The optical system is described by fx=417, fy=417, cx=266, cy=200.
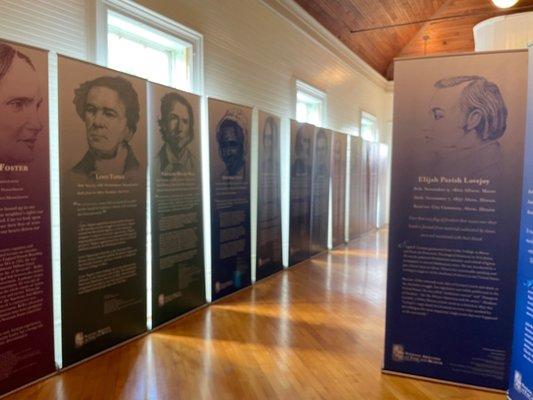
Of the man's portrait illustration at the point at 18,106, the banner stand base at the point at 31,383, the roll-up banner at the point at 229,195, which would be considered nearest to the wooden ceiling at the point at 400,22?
the roll-up banner at the point at 229,195

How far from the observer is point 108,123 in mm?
3342

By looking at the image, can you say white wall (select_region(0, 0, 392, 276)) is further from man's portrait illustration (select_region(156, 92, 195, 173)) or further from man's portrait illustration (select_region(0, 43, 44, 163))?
man's portrait illustration (select_region(156, 92, 195, 173))

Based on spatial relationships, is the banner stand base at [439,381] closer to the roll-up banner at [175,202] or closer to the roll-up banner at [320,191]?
the roll-up banner at [175,202]

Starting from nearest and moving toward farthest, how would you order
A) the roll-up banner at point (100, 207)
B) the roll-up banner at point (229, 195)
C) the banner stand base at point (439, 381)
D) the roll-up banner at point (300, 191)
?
the banner stand base at point (439, 381)
the roll-up banner at point (100, 207)
the roll-up banner at point (229, 195)
the roll-up banner at point (300, 191)

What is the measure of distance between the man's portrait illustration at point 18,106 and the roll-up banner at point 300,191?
3.99m

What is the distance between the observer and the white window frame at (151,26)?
357cm

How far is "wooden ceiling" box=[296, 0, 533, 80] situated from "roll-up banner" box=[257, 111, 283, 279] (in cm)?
246

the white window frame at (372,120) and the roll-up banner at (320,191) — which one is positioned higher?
the white window frame at (372,120)

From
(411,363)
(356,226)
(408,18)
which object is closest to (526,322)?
(411,363)

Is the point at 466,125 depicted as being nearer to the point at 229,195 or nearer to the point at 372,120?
the point at 229,195

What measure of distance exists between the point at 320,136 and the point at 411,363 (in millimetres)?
4717

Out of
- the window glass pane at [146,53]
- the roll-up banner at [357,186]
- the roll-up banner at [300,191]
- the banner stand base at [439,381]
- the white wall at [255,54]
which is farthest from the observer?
the roll-up banner at [357,186]

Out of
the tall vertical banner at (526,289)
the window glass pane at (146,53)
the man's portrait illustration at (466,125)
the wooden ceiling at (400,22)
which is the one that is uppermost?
the wooden ceiling at (400,22)

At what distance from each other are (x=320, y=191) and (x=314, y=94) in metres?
1.87
